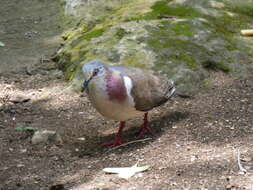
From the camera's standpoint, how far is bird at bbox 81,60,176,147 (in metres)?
4.06

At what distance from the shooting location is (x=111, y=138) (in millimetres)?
4742

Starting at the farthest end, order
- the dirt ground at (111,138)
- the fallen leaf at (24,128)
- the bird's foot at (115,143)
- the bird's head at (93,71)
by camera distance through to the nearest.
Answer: the fallen leaf at (24,128) < the bird's foot at (115,143) < the bird's head at (93,71) < the dirt ground at (111,138)

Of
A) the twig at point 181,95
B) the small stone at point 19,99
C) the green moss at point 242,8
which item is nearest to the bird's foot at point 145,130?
the twig at point 181,95

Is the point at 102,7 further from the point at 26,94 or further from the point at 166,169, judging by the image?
the point at 166,169

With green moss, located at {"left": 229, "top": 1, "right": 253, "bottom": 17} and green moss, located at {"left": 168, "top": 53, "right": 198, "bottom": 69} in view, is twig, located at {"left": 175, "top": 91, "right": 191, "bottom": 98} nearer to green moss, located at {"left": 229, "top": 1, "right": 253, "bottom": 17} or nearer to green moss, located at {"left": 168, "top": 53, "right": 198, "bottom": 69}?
green moss, located at {"left": 168, "top": 53, "right": 198, "bottom": 69}

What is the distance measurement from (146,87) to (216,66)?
1.53 metres

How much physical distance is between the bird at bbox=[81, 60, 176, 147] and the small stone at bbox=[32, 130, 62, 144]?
0.47 metres

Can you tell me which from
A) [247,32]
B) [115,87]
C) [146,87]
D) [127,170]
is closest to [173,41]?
[247,32]

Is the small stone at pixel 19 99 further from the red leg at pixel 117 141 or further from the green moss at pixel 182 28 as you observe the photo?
the green moss at pixel 182 28

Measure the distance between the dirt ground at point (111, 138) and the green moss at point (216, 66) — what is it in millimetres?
136

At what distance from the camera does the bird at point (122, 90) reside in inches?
160

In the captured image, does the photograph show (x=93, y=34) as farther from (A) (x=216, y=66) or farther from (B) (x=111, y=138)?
(B) (x=111, y=138)

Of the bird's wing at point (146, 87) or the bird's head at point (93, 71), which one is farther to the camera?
the bird's wing at point (146, 87)

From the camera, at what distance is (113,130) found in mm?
4938
